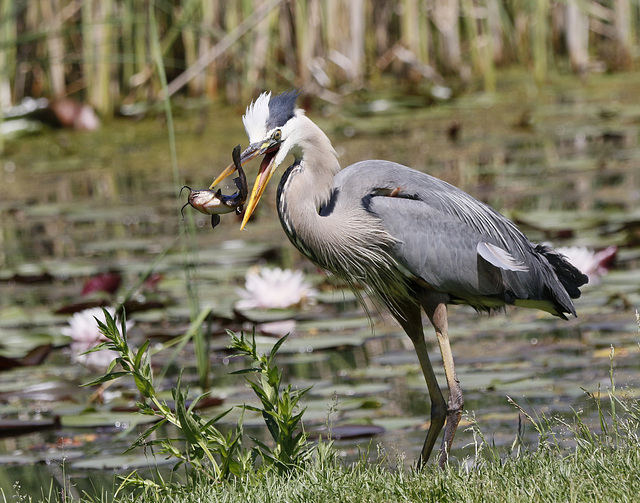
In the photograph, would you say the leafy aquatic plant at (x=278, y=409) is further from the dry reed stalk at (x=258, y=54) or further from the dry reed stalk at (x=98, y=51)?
the dry reed stalk at (x=258, y=54)

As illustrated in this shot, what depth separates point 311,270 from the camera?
607 cm

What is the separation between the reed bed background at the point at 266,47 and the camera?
9648 mm

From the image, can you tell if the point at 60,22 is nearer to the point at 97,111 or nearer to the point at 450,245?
the point at 97,111

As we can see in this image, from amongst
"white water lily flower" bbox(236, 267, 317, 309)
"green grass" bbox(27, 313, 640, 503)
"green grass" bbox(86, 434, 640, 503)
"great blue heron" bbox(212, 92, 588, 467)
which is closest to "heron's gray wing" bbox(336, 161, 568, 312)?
"great blue heron" bbox(212, 92, 588, 467)

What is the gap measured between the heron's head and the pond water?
2.35 ft

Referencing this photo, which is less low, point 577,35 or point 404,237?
point 577,35

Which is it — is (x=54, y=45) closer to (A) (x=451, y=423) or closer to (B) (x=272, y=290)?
(B) (x=272, y=290)

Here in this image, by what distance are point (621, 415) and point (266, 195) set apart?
4.84 metres

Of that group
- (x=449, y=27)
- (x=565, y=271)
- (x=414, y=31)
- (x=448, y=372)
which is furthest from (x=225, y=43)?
(x=448, y=372)

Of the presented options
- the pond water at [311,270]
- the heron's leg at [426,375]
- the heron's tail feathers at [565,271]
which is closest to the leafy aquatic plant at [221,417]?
the pond water at [311,270]

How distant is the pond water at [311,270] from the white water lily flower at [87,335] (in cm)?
11

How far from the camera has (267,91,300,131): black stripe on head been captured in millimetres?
3418

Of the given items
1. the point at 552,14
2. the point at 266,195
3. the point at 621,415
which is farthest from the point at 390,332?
the point at 552,14

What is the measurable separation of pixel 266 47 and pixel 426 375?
6.63 m
